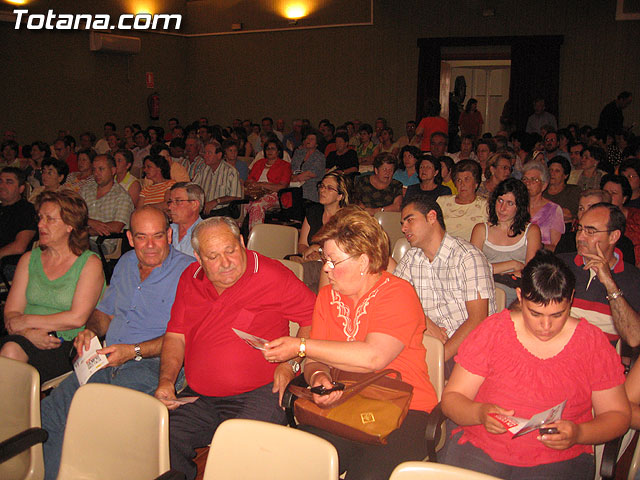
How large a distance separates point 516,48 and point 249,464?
1129cm

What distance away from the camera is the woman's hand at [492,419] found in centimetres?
169

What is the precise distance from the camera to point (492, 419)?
1.71m

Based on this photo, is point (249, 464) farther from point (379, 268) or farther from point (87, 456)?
point (379, 268)

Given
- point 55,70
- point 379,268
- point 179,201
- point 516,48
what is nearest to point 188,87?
point 55,70

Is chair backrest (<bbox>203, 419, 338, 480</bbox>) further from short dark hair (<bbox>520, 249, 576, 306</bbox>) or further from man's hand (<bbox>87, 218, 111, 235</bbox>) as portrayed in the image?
A: man's hand (<bbox>87, 218, 111, 235</bbox>)

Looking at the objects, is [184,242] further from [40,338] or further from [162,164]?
[162,164]

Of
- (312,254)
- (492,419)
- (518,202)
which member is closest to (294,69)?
(312,254)

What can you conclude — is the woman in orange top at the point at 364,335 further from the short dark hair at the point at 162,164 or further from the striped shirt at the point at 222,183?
the striped shirt at the point at 222,183

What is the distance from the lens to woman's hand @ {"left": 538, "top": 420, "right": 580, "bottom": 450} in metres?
1.65

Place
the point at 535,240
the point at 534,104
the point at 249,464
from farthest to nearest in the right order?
the point at 534,104
the point at 535,240
the point at 249,464

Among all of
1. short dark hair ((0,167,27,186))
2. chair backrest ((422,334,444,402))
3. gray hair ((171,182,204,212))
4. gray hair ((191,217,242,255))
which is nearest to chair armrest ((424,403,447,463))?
chair backrest ((422,334,444,402))

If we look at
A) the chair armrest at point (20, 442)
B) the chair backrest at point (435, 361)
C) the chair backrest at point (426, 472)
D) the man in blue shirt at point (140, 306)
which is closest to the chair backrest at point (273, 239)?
the man in blue shirt at point (140, 306)

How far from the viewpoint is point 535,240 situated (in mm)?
3533

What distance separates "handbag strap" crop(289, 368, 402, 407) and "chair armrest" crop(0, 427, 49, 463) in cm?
90
